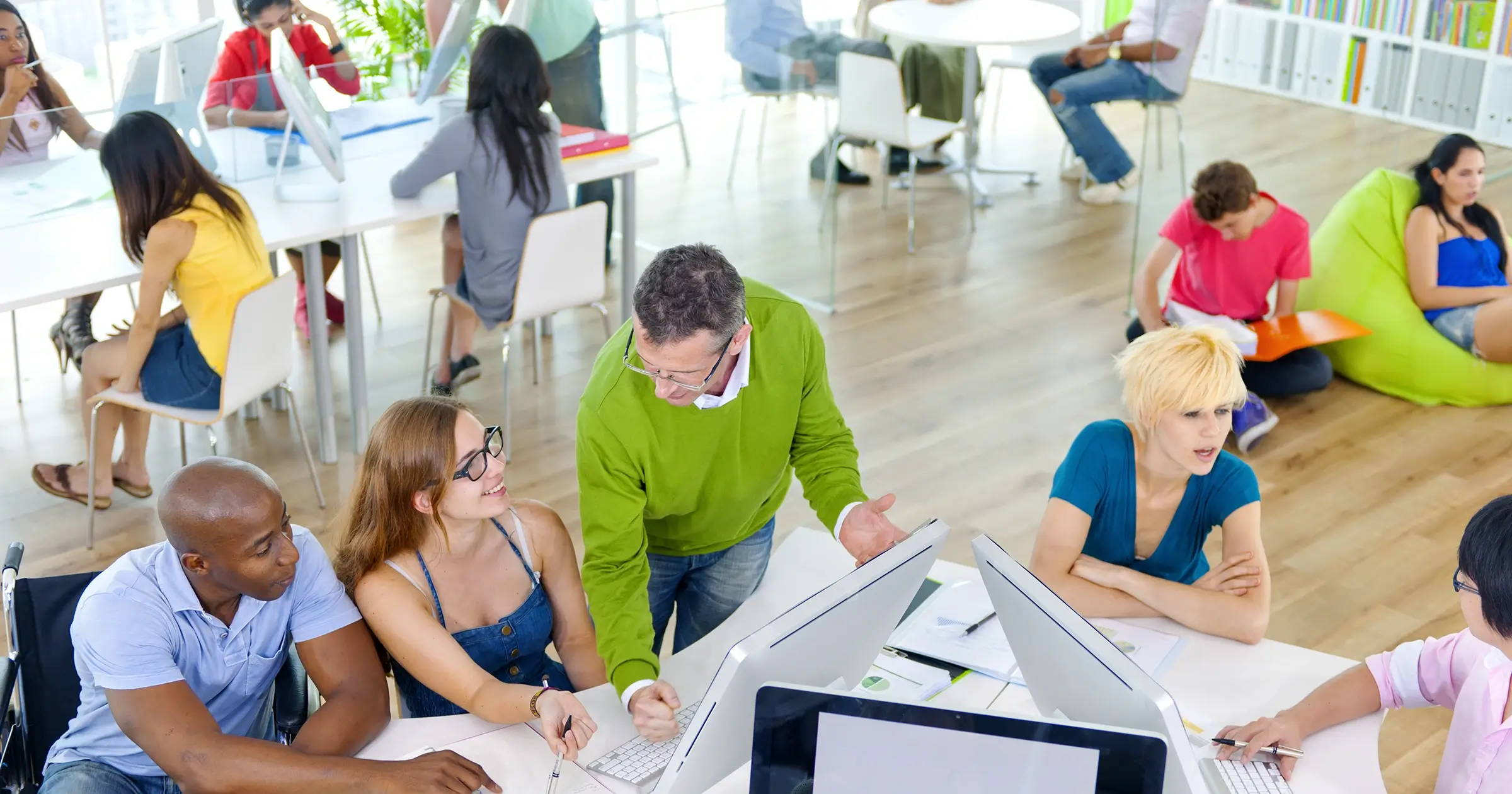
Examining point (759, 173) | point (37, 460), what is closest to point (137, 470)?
point (37, 460)

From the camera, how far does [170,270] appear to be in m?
3.89

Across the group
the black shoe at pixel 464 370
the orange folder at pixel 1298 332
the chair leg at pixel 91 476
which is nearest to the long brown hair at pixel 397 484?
the chair leg at pixel 91 476

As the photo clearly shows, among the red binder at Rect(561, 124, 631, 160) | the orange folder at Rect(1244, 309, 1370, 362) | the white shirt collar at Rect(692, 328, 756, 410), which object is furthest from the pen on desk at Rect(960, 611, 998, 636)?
the red binder at Rect(561, 124, 631, 160)

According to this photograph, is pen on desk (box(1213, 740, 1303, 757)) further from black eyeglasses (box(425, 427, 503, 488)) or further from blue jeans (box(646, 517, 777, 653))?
black eyeglasses (box(425, 427, 503, 488))

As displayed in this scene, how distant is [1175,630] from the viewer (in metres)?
2.60

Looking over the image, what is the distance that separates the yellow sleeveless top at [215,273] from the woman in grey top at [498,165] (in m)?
0.73

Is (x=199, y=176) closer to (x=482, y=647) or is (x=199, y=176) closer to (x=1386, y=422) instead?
(x=482, y=647)

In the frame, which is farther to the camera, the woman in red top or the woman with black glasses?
the woman in red top

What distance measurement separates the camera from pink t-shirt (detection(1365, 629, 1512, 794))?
211 centimetres

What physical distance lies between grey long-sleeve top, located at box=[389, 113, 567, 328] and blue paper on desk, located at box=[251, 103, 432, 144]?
2.23 ft

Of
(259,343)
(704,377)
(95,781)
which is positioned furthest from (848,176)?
(95,781)

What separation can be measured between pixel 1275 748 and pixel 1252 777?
0.07 meters

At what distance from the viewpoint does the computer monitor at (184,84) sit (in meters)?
4.43

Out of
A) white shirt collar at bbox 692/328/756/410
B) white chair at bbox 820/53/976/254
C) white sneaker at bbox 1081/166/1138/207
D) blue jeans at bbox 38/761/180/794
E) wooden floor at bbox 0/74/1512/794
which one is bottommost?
wooden floor at bbox 0/74/1512/794
